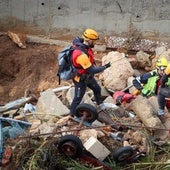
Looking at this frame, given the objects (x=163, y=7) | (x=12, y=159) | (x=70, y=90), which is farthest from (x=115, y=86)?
(x=12, y=159)

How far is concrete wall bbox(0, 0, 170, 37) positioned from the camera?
42.3ft

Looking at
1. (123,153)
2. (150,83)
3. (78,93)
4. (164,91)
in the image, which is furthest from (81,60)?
(150,83)

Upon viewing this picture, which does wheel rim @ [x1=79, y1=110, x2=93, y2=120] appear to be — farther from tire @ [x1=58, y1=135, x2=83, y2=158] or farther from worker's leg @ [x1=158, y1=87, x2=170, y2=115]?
worker's leg @ [x1=158, y1=87, x2=170, y2=115]

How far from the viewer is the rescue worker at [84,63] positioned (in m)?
8.76

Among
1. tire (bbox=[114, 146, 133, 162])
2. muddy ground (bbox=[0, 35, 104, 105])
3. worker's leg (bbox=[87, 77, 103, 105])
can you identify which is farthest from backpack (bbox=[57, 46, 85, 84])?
muddy ground (bbox=[0, 35, 104, 105])

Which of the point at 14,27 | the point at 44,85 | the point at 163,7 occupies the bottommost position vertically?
the point at 44,85

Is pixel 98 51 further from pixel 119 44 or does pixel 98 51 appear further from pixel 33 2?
pixel 33 2

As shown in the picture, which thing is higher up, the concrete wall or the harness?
the concrete wall

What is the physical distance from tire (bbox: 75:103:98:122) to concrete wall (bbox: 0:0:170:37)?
4600 millimetres

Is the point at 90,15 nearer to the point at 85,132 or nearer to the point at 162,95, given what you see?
the point at 162,95

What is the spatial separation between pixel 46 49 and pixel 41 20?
2.80 ft

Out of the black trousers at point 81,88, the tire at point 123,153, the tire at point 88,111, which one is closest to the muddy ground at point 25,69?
the black trousers at point 81,88

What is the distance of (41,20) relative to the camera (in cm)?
1338

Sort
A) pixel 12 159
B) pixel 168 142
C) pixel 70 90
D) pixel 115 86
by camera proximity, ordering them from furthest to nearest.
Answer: pixel 115 86
pixel 70 90
pixel 168 142
pixel 12 159
